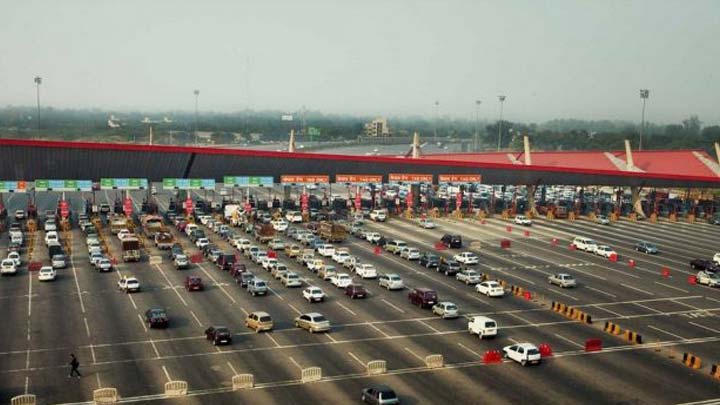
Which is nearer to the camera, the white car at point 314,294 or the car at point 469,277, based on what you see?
the white car at point 314,294

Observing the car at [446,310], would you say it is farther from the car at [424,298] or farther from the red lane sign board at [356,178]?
the red lane sign board at [356,178]

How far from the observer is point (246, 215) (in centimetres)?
9081

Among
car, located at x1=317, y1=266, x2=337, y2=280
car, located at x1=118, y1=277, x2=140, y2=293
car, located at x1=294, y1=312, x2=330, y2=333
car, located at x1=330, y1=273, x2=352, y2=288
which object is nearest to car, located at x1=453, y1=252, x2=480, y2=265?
car, located at x1=317, y1=266, x2=337, y2=280

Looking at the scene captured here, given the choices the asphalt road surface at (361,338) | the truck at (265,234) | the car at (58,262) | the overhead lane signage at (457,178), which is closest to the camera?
the asphalt road surface at (361,338)

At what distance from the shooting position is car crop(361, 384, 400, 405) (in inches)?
1225

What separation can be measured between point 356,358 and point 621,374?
13.4 meters

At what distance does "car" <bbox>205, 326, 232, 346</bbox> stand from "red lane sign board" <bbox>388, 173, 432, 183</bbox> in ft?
194

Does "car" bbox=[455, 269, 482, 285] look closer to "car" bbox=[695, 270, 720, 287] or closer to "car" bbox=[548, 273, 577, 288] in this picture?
"car" bbox=[548, 273, 577, 288]

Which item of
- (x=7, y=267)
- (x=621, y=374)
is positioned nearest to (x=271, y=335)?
(x=621, y=374)

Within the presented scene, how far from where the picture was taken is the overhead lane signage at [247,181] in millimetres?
92062

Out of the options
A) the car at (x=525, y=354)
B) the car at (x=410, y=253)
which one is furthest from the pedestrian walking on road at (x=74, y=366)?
the car at (x=410, y=253)

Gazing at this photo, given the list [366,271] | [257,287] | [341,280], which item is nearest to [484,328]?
[341,280]

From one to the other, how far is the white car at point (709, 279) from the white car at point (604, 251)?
10951mm

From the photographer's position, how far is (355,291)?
5228cm
